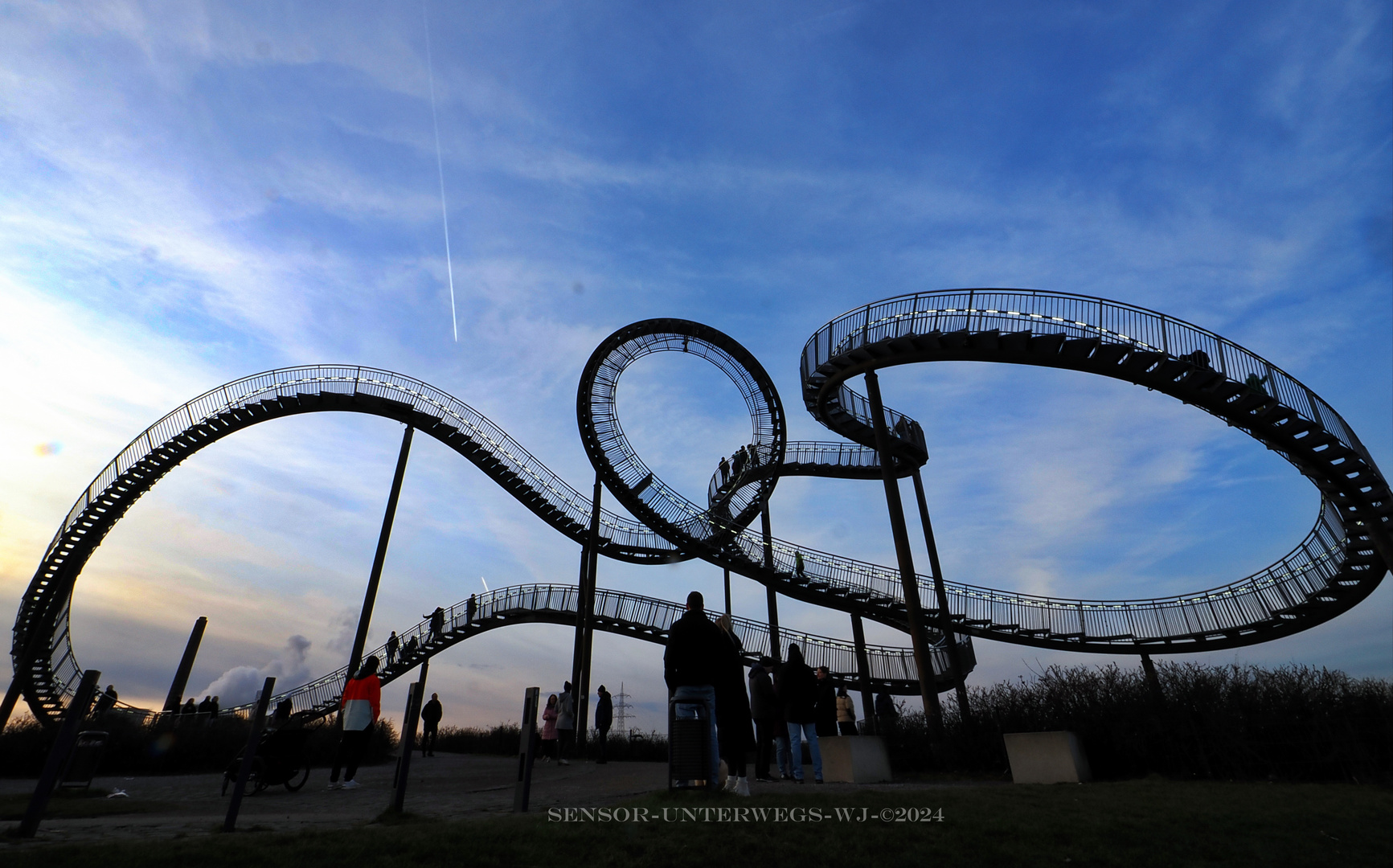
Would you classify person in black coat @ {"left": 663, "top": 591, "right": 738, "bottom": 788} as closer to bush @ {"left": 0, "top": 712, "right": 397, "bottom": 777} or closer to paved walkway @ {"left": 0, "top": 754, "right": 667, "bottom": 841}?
paved walkway @ {"left": 0, "top": 754, "right": 667, "bottom": 841}

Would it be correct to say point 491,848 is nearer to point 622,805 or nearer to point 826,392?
point 622,805

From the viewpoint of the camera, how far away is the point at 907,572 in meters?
Answer: 17.1

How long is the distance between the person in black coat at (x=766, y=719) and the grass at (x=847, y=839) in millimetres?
3318

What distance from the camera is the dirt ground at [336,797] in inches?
237

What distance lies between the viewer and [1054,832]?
17.6 ft

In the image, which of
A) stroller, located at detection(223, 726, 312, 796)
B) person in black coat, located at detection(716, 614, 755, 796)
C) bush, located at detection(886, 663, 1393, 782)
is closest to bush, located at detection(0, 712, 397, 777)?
stroller, located at detection(223, 726, 312, 796)

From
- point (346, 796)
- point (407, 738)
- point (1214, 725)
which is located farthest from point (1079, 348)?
point (346, 796)

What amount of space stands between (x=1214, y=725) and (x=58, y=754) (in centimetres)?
1302

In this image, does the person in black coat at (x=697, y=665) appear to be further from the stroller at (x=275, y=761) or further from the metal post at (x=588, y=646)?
the metal post at (x=588, y=646)

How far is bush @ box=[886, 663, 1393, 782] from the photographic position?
8922 mm

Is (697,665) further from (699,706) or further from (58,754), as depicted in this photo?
(58,754)

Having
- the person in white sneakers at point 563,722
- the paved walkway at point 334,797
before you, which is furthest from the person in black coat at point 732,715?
the person in white sneakers at point 563,722

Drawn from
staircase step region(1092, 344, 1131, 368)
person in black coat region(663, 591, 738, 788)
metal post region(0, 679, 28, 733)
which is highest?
staircase step region(1092, 344, 1131, 368)

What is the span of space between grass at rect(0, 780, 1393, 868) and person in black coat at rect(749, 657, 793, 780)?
332 cm
